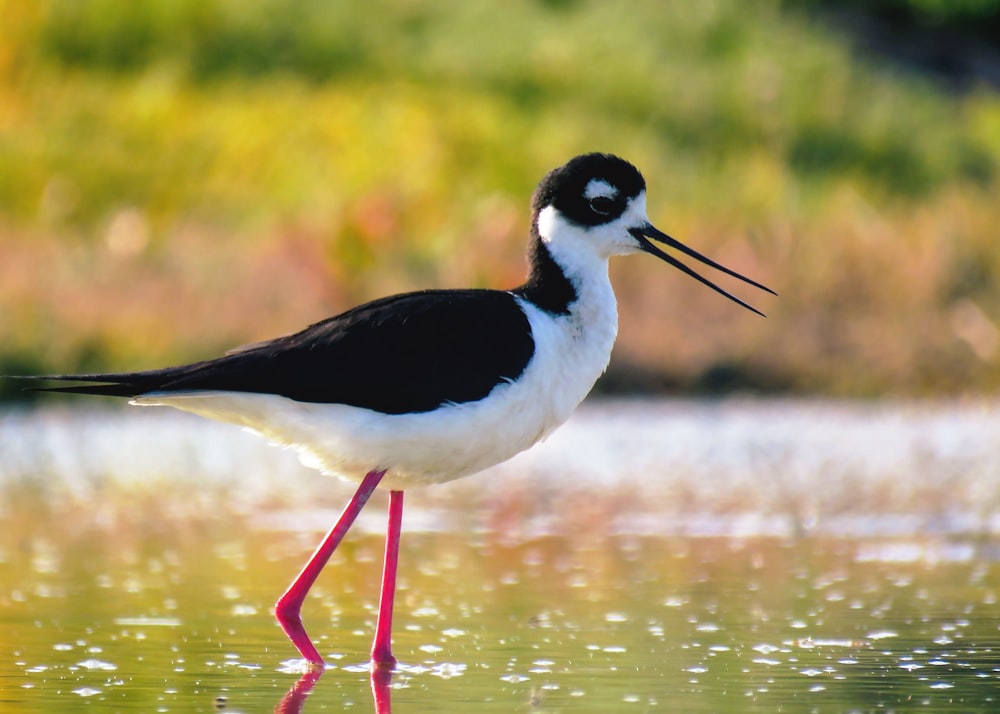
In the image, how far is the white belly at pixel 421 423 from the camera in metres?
5.50

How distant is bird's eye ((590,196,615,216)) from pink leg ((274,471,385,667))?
1136 millimetres

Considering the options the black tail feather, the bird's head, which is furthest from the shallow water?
the bird's head

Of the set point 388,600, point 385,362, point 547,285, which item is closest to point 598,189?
point 547,285

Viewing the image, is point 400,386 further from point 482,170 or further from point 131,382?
point 482,170

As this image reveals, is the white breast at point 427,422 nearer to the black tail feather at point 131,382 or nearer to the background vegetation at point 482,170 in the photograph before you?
the black tail feather at point 131,382

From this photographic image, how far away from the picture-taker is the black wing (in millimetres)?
5480

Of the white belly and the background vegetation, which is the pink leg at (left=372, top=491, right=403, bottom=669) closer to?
the white belly

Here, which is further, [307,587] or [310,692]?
[307,587]

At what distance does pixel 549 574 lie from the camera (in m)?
7.00

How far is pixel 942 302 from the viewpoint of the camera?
13.8 m

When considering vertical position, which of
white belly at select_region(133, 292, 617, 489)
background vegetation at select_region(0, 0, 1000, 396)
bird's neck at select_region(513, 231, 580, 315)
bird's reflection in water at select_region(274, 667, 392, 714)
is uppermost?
background vegetation at select_region(0, 0, 1000, 396)

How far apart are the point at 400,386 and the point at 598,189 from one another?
1.01 metres

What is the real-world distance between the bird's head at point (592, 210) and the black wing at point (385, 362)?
0.40 metres

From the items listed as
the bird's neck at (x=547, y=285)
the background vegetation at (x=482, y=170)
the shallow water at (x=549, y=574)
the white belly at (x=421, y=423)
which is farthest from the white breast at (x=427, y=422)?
the background vegetation at (x=482, y=170)
